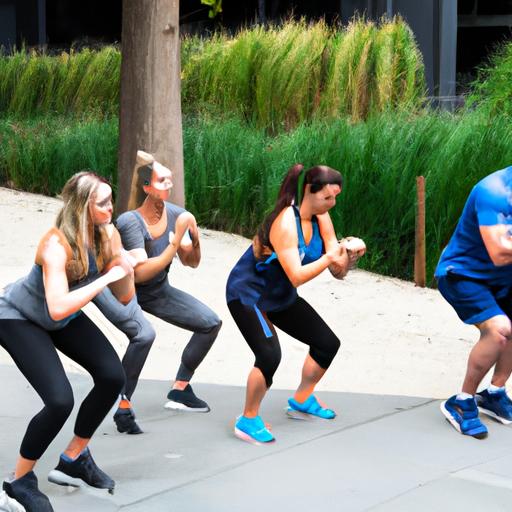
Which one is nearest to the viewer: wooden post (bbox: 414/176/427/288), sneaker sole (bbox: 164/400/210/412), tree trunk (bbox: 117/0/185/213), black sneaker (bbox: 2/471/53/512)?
black sneaker (bbox: 2/471/53/512)

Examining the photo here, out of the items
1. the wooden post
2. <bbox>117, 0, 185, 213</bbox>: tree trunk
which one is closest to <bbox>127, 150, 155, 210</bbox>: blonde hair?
the wooden post

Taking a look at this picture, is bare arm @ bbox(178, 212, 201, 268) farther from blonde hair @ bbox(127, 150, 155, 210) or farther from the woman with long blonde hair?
the woman with long blonde hair

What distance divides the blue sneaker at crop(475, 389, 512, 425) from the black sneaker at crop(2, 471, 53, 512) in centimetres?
255

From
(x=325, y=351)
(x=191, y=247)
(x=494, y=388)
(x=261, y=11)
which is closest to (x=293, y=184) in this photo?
(x=191, y=247)

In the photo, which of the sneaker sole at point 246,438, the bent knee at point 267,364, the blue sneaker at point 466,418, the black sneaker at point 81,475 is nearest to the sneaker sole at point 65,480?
the black sneaker at point 81,475

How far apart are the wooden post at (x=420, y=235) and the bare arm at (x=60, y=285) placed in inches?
189

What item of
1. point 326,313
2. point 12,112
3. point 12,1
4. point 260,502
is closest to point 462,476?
point 260,502

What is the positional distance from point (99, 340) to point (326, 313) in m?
3.75

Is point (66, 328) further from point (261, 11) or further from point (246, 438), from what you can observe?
point (261, 11)

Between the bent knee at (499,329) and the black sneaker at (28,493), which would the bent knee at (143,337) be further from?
the bent knee at (499,329)

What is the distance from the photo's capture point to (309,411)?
5957mm

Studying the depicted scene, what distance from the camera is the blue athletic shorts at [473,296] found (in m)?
5.55

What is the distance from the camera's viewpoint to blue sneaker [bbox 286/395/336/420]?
5938 mm

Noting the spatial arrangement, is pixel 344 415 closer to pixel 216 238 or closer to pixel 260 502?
pixel 260 502
